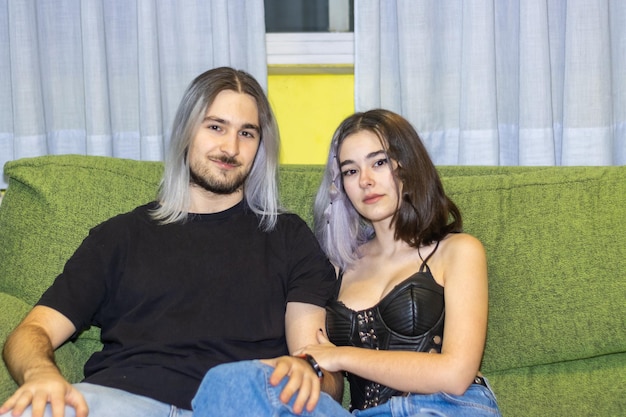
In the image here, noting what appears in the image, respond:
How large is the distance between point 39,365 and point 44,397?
14 centimetres

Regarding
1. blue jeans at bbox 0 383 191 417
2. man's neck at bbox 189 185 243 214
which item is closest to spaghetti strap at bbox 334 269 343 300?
man's neck at bbox 189 185 243 214

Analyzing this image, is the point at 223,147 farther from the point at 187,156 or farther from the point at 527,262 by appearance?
the point at 527,262

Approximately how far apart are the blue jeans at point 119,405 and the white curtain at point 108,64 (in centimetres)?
122

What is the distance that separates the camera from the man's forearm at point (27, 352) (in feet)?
5.60

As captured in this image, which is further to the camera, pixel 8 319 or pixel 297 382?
pixel 8 319

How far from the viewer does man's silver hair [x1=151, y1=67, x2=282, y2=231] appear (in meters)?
2.16

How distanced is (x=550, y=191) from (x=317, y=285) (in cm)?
66

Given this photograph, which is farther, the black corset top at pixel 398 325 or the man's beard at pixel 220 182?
the man's beard at pixel 220 182

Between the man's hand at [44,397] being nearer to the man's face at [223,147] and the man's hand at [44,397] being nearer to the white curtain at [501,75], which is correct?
the man's face at [223,147]

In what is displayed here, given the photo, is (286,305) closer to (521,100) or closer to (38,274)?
(38,274)

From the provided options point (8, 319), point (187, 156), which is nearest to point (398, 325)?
point (187, 156)

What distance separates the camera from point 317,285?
2029mm

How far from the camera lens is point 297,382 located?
1.49 meters

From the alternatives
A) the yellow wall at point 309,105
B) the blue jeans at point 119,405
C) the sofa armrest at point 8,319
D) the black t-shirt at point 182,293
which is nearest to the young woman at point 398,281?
the black t-shirt at point 182,293
